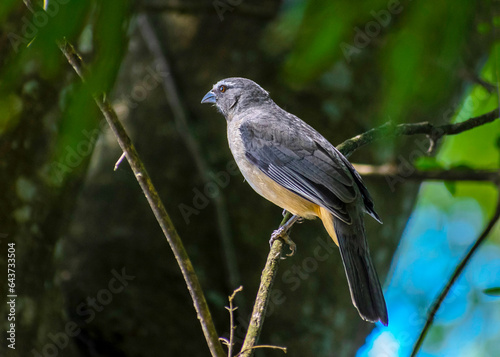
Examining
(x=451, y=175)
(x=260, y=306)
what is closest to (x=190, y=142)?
(x=451, y=175)

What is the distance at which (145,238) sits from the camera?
4.38m

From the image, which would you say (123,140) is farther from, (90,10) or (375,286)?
(375,286)

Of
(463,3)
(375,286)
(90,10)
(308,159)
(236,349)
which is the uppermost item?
(90,10)

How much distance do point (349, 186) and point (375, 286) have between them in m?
0.70

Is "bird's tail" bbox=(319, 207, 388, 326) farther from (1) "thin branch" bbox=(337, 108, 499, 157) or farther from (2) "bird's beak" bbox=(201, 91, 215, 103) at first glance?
(2) "bird's beak" bbox=(201, 91, 215, 103)

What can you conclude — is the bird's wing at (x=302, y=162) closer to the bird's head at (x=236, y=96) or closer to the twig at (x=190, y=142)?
the bird's head at (x=236, y=96)

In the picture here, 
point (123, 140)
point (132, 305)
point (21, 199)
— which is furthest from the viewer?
point (132, 305)

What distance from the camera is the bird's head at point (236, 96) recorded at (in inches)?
166

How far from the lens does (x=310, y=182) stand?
337 cm

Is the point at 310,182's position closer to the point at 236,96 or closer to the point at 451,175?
the point at 451,175

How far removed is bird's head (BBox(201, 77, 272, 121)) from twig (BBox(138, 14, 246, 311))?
44cm

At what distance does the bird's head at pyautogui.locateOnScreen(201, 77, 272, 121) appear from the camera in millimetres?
4215

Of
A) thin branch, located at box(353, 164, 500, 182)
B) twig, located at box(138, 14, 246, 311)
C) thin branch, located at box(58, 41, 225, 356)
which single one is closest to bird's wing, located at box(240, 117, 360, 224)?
thin branch, located at box(353, 164, 500, 182)

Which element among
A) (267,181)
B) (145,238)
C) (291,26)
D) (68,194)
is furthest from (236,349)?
(291,26)
